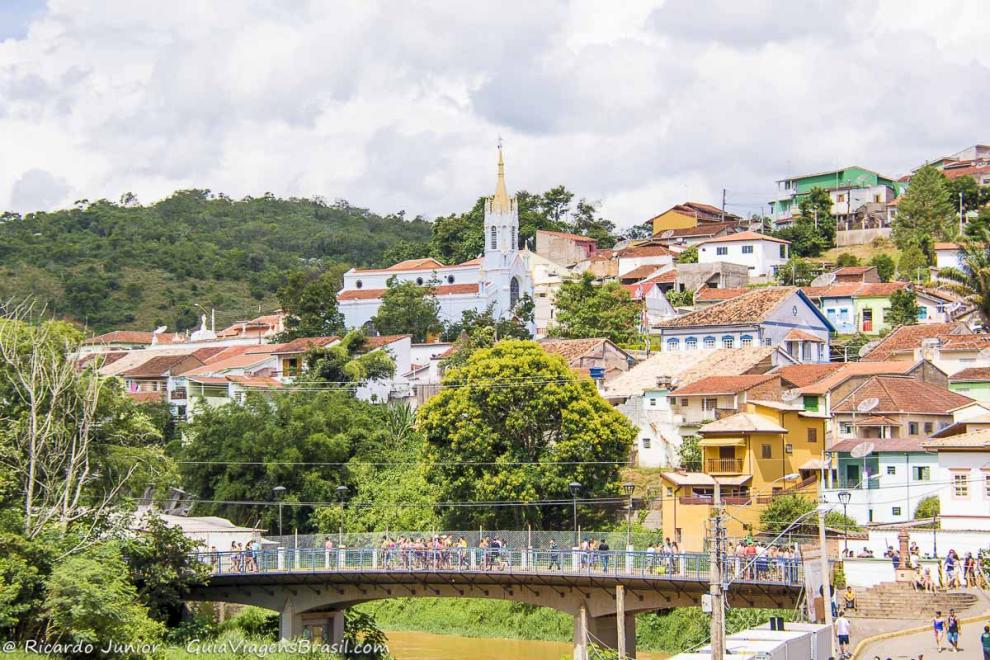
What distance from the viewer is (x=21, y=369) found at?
41812 millimetres

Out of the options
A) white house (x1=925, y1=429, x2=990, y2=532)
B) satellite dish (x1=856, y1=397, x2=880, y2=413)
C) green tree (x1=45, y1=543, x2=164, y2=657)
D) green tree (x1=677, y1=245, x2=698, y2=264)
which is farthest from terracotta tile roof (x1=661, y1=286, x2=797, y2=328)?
green tree (x1=45, y1=543, x2=164, y2=657)

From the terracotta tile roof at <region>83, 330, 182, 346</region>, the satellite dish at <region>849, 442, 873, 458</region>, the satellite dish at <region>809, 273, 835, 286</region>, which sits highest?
the satellite dish at <region>809, 273, 835, 286</region>

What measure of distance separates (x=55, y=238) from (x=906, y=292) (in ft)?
283

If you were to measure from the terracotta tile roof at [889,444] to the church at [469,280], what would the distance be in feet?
127

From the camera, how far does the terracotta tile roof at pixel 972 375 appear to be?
185 ft

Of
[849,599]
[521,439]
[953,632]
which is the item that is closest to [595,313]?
[521,439]

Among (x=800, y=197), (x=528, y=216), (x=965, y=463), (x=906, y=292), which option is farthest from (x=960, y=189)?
(x=965, y=463)

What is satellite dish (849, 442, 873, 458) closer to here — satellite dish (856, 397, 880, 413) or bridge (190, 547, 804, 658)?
satellite dish (856, 397, 880, 413)

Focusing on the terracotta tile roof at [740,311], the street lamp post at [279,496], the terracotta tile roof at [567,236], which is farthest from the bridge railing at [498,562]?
the terracotta tile roof at [567,236]

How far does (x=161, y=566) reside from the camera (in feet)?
140

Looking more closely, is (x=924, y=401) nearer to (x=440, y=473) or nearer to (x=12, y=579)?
(x=440, y=473)

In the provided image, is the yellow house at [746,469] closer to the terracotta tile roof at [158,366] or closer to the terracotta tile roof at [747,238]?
the terracotta tile roof at [747,238]

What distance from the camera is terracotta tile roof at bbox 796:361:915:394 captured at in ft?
187

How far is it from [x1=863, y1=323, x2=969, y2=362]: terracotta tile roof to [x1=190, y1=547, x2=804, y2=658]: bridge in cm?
2596
